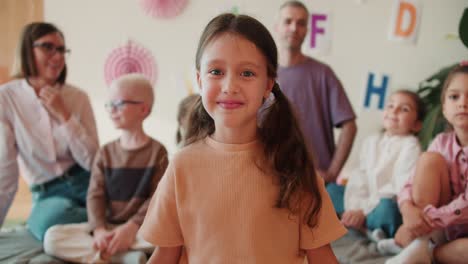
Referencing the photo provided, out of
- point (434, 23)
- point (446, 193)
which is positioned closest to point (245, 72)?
point (446, 193)

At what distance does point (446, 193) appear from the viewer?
1.36 meters

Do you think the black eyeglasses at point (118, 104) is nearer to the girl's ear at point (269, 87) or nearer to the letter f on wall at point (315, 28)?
the girl's ear at point (269, 87)

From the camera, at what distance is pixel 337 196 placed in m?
1.91

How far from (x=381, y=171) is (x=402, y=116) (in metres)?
0.26

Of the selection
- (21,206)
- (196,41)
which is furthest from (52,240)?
(196,41)

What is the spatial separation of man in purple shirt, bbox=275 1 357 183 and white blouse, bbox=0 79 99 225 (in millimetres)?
977

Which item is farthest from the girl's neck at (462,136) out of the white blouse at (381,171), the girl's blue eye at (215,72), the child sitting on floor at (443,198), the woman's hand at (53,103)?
the woman's hand at (53,103)

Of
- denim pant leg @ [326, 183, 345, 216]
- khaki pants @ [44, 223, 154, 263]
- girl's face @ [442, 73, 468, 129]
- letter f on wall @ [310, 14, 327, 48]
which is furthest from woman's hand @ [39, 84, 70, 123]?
letter f on wall @ [310, 14, 327, 48]

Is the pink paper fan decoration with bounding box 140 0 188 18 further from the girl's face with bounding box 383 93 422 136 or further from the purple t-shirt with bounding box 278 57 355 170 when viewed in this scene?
the girl's face with bounding box 383 93 422 136

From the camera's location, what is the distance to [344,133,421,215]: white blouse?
1.69m

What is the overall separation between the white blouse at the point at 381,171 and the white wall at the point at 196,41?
0.74m

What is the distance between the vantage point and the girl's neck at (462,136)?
135 centimetres

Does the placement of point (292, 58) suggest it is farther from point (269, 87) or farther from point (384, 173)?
point (269, 87)

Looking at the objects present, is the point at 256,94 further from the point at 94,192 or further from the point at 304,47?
the point at 304,47
